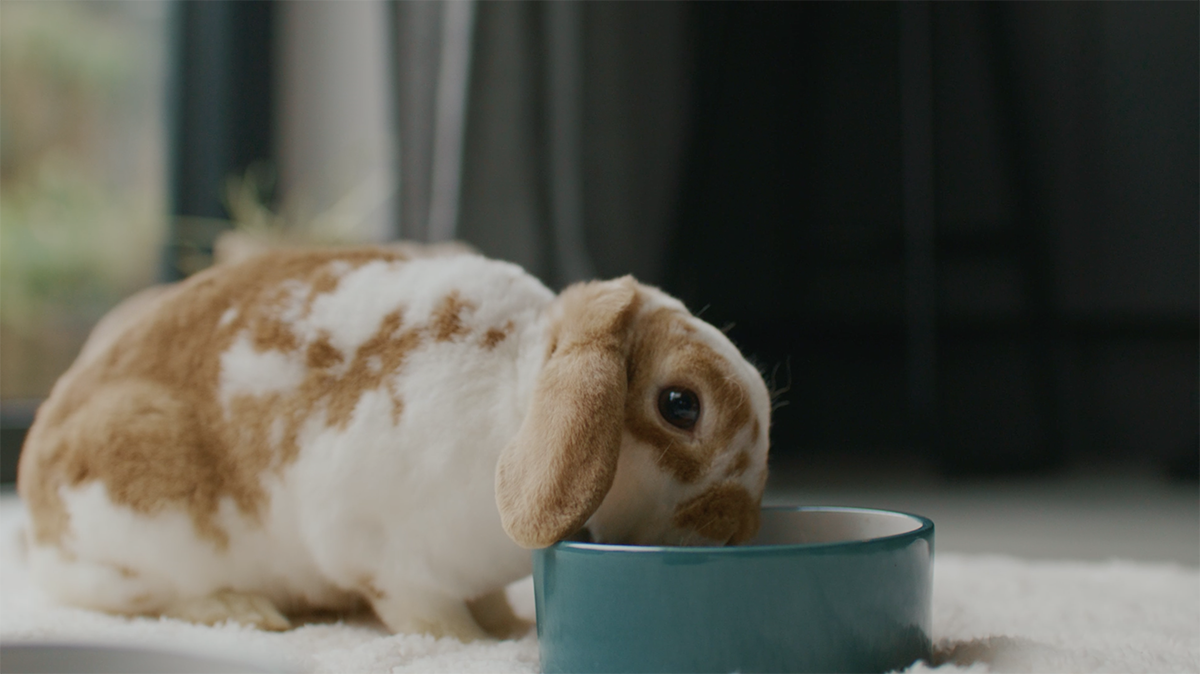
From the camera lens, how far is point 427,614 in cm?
79

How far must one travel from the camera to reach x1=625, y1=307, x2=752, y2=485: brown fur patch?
2.36 feet

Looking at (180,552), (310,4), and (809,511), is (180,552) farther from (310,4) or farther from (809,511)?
(310,4)

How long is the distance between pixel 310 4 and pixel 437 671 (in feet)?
7.50

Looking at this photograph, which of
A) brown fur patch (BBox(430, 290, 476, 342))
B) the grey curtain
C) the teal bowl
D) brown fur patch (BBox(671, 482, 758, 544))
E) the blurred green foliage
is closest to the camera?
the teal bowl

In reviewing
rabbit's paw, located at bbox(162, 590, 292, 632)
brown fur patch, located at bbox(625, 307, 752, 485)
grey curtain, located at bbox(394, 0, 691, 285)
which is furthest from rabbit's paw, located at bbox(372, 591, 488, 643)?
grey curtain, located at bbox(394, 0, 691, 285)

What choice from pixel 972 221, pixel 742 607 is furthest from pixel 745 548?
pixel 972 221

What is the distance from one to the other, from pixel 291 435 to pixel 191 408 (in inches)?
4.4

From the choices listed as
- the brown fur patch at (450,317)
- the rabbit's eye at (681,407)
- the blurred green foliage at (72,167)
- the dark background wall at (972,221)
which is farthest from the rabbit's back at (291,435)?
the blurred green foliage at (72,167)

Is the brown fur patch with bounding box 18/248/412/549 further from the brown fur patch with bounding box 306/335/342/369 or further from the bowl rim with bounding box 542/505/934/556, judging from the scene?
the bowl rim with bounding box 542/505/934/556

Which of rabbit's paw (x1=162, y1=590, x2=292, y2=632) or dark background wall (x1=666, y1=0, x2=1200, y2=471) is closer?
rabbit's paw (x1=162, y1=590, x2=292, y2=632)

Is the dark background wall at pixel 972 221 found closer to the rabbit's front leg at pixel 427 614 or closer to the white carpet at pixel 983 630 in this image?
the white carpet at pixel 983 630

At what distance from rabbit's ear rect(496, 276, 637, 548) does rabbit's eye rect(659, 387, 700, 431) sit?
4 centimetres

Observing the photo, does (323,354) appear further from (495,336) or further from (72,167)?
(72,167)

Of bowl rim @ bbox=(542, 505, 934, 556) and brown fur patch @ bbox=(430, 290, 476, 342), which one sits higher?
brown fur patch @ bbox=(430, 290, 476, 342)
